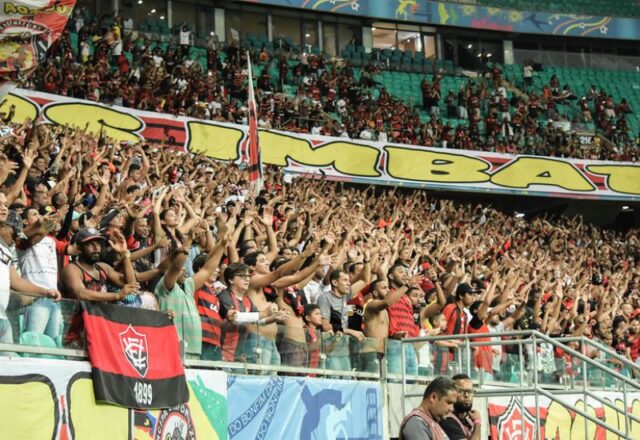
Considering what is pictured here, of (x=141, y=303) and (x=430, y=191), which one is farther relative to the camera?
(x=430, y=191)

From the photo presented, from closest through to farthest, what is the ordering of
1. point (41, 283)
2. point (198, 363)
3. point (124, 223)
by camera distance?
point (41, 283) → point (198, 363) → point (124, 223)

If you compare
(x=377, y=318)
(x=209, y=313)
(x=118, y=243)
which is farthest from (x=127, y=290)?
(x=377, y=318)

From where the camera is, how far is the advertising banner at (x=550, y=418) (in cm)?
1146

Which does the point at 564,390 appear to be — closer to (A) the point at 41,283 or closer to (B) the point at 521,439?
(B) the point at 521,439

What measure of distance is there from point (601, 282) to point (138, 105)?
385 inches

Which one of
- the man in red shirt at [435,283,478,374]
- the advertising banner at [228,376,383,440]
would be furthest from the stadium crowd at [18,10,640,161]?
the advertising banner at [228,376,383,440]

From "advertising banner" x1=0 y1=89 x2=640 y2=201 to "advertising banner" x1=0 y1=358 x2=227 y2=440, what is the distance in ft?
36.6

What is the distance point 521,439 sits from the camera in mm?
11586

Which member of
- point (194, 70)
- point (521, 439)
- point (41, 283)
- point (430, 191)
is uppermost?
point (194, 70)

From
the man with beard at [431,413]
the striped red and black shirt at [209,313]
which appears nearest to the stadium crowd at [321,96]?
the striped red and black shirt at [209,313]

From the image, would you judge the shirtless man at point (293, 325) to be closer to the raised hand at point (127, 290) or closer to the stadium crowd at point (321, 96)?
the raised hand at point (127, 290)

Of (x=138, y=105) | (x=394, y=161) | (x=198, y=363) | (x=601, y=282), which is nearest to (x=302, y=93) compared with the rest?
(x=394, y=161)

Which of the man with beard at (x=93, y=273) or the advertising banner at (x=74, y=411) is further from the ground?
the man with beard at (x=93, y=273)

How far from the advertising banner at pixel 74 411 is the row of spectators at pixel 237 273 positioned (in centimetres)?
24
